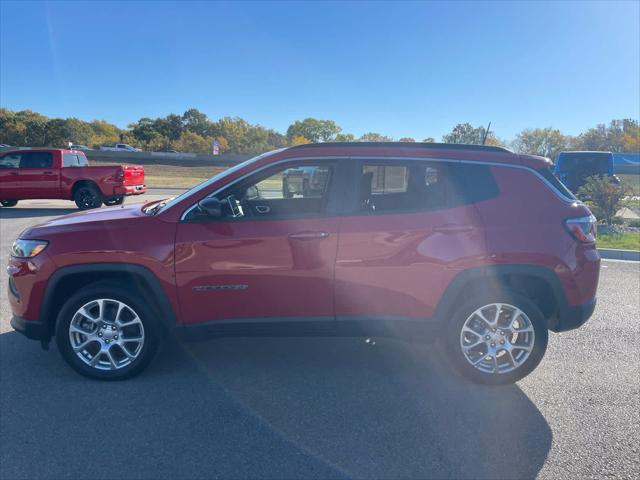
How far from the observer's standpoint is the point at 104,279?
3354mm

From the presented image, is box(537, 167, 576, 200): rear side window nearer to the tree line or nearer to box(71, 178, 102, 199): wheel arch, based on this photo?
box(71, 178, 102, 199): wheel arch

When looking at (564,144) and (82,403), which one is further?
(564,144)

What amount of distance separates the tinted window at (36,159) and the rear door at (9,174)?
0.88 feet

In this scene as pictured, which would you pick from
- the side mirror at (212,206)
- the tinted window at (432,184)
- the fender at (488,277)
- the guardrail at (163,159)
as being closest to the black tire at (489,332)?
the fender at (488,277)

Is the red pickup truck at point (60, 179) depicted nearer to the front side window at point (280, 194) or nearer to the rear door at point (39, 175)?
the rear door at point (39, 175)

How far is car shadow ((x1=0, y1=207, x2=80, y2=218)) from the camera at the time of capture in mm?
12203

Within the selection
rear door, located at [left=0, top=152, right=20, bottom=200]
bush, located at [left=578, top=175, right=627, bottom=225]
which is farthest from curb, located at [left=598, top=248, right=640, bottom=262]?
rear door, located at [left=0, top=152, right=20, bottom=200]

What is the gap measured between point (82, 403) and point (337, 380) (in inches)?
73.7

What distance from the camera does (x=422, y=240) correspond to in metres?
3.21

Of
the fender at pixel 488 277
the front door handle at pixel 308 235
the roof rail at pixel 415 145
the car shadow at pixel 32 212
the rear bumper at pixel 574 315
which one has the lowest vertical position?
the rear bumper at pixel 574 315

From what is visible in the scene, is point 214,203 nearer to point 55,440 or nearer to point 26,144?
point 55,440

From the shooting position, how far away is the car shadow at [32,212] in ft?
40.0

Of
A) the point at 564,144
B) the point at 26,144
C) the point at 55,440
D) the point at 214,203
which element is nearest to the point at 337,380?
the point at 214,203

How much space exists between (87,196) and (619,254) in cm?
1350
